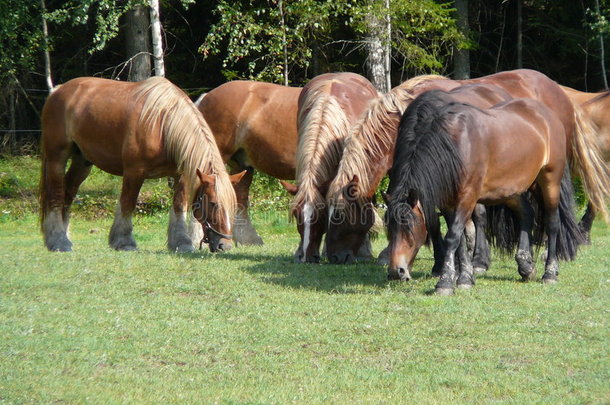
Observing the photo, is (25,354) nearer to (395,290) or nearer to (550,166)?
(395,290)

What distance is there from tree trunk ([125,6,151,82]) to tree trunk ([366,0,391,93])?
485 cm

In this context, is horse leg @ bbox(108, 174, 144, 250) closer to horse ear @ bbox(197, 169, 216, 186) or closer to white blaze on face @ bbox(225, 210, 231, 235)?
horse ear @ bbox(197, 169, 216, 186)

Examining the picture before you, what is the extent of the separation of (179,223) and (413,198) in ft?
14.0

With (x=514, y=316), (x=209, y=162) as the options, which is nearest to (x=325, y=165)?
(x=209, y=162)

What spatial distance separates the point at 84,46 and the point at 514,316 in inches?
690

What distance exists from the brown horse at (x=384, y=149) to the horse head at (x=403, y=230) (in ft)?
3.69

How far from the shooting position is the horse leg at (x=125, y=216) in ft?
36.2

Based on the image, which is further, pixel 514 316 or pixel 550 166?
pixel 550 166

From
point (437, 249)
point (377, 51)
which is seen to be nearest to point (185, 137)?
point (437, 249)

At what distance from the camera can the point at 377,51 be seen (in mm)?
18281

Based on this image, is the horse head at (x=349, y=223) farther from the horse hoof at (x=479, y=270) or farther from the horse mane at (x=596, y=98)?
the horse mane at (x=596, y=98)

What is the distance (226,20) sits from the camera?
18.1 m

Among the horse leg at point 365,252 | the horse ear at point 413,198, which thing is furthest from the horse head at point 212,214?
the horse ear at point 413,198

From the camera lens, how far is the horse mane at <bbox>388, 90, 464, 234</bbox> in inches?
311
